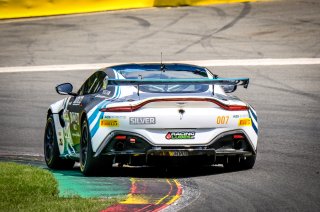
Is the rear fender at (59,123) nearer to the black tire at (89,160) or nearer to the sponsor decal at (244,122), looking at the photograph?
the black tire at (89,160)

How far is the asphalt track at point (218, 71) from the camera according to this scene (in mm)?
10367

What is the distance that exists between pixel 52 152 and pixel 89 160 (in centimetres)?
163

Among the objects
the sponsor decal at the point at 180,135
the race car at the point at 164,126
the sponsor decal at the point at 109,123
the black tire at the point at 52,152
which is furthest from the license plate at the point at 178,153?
the black tire at the point at 52,152

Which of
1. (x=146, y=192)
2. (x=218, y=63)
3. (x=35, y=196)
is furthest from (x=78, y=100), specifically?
(x=218, y=63)

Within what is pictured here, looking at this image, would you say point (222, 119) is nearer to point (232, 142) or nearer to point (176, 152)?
point (232, 142)

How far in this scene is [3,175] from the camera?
10.9 m

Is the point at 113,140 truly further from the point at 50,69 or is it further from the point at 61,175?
the point at 50,69

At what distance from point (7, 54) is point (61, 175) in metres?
15.1

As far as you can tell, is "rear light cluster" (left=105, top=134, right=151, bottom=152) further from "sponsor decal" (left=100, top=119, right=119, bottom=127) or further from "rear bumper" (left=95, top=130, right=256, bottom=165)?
"sponsor decal" (left=100, top=119, right=119, bottom=127)

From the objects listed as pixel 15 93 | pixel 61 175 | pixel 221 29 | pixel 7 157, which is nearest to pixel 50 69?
pixel 15 93

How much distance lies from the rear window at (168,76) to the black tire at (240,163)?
82cm

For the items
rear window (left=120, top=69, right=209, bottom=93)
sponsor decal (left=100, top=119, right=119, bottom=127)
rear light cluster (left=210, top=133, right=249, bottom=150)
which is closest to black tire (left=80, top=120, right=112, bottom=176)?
sponsor decal (left=100, top=119, right=119, bottom=127)

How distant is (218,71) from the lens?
22875 millimetres

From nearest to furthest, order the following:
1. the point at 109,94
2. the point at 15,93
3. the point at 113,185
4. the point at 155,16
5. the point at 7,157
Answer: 1. the point at 113,185
2. the point at 109,94
3. the point at 7,157
4. the point at 15,93
5. the point at 155,16
